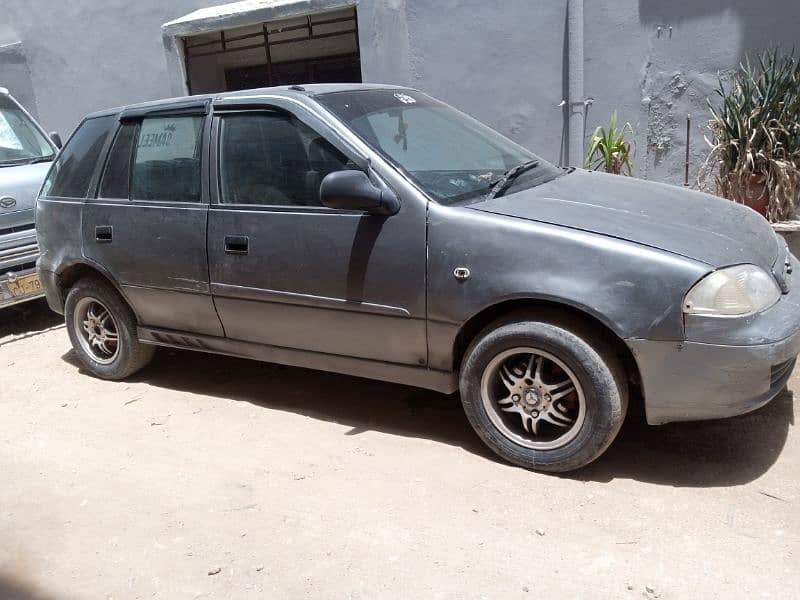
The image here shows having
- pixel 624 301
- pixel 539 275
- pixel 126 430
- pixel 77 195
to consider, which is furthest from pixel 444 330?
pixel 77 195

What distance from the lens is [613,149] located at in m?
7.14

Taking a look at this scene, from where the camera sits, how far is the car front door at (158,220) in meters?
4.34

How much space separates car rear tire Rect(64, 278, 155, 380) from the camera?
4910mm

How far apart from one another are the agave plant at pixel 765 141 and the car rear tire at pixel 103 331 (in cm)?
482

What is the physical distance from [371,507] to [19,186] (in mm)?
4875

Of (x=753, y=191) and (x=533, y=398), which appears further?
(x=753, y=191)

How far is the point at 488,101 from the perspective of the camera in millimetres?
8016

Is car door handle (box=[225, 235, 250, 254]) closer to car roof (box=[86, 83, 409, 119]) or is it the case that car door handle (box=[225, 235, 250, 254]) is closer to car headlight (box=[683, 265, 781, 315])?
car roof (box=[86, 83, 409, 119])

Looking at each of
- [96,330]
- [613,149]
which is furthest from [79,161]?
[613,149]

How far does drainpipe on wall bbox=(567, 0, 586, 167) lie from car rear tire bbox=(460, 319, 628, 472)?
4619 mm

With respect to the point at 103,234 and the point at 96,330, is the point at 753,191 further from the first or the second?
the point at 96,330

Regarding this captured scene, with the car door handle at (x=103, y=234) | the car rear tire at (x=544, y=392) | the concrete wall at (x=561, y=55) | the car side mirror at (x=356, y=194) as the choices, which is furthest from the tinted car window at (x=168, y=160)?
the concrete wall at (x=561, y=55)

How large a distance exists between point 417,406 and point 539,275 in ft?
4.66

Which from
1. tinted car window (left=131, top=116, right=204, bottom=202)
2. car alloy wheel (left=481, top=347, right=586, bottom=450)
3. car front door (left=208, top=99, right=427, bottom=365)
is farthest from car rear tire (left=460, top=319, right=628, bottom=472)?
tinted car window (left=131, top=116, right=204, bottom=202)
